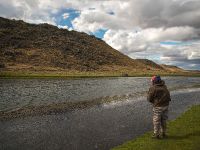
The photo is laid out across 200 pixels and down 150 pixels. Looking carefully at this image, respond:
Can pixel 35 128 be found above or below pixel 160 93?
below

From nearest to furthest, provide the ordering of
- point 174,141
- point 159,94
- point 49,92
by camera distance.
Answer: point 174,141 < point 159,94 < point 49,92

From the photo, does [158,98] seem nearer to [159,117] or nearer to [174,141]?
[159,117]

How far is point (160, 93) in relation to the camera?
16469mm

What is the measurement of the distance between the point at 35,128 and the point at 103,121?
5.86 m

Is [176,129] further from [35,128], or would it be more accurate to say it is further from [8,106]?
[8,106]

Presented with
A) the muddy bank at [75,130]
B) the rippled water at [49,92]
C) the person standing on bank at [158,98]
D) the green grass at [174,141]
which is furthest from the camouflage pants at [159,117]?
the rippled water at [49,92]

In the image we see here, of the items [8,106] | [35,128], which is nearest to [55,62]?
[8,106]

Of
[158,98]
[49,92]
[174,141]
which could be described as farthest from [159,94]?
[49,92]

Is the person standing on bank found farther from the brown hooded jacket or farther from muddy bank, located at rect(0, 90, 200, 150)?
muddy bank, located at rect(0, 90, 200, 150)

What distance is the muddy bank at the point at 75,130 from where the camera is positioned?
16.8m

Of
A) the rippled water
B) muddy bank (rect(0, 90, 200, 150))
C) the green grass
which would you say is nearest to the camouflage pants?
the green grass

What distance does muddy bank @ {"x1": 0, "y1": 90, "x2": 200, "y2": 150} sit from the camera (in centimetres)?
1681

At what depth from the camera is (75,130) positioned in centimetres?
2030

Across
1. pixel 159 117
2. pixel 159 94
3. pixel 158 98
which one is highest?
pixel 159 94
